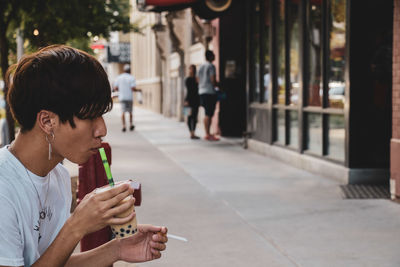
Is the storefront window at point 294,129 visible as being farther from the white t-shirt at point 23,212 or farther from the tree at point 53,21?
the white t-shirt at point 23,212

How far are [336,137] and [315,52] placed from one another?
1519 mm

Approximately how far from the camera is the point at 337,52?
30.5 ft

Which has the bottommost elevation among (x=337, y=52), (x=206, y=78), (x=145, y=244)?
(x=145, y=244)

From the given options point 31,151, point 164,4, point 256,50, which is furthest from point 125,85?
point 31,151

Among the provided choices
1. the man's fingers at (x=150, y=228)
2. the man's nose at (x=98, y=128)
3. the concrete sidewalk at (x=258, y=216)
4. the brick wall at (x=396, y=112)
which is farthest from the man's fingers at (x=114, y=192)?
the brick wall at (x=396, y=112)

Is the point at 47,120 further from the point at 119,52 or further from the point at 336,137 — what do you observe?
the point at 119,52

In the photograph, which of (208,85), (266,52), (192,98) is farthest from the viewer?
(192,98)

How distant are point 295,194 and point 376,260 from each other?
2.95 metres

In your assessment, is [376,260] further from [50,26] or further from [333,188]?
[50,26]

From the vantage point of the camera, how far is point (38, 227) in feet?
6.78

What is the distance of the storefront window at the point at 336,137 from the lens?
9.08 m

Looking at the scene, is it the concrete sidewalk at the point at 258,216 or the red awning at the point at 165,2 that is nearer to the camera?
the concrete sidewalk at the point at 258,216

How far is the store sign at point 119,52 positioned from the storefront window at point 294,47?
133 ft

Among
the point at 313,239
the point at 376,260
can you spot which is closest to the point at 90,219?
the point at 376,260
